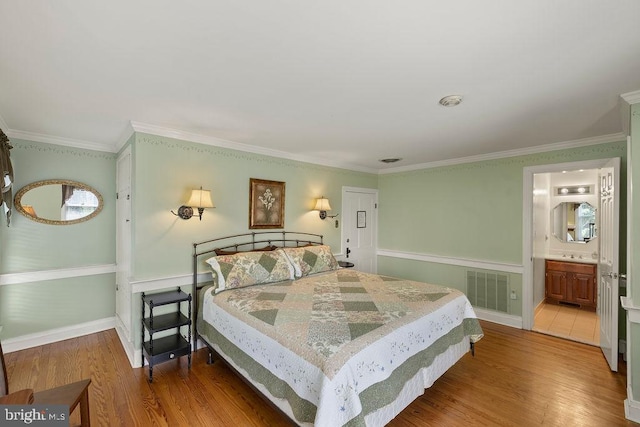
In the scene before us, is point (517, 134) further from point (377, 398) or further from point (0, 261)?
point (0, 261)

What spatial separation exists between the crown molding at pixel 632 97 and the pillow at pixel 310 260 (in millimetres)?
3231

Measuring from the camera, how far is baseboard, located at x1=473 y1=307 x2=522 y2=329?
154 inches

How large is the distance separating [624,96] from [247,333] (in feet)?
11.2

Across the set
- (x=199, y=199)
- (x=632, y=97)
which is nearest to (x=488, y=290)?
(x=632, y=97)

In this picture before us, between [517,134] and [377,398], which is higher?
[517,134]

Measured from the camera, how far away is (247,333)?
2.29 meters

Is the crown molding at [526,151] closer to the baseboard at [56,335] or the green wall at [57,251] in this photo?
the green wall at [57,251]

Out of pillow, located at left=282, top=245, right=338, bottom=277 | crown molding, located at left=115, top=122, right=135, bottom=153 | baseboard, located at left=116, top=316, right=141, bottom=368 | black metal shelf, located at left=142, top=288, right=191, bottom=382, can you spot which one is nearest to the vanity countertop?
pillow, located at left=282, top=245, right=338, bottom=277

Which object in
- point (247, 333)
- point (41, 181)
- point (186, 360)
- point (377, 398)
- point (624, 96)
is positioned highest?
point (624, 96)

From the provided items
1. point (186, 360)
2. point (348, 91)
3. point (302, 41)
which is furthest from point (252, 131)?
point (186, 360)

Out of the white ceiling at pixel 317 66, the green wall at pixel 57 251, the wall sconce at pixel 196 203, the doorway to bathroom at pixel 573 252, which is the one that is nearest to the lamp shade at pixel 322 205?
the white ceiling at pixel 317 66

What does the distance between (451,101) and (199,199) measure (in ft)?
8.59

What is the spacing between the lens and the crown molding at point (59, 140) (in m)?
3.18

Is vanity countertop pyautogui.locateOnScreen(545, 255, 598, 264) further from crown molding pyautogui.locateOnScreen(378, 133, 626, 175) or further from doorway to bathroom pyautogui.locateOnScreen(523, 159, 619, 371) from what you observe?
crown molding pyautogui.locateOnScreen(378, 133, 626, 175)
